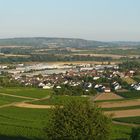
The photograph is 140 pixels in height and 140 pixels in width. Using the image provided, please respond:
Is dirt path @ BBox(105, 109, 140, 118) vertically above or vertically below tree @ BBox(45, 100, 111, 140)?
below

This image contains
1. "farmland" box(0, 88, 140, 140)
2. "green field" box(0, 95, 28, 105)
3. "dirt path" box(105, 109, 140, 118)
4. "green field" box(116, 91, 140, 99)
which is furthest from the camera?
"green field" box(116, 91, 140, 99)

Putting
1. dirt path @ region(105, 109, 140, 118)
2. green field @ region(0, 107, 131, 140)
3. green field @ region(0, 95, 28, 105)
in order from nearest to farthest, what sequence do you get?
green field @ region(0, 107, 131, 140)
dirt path @ region(105, 109, 140, 118)
green field @ region(0, 95, 28, 105)

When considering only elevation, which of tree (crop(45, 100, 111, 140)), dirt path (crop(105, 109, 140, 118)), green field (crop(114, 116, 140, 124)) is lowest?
dirt path (crop(105, 109, 140, 118))

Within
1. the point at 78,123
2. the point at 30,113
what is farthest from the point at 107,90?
the point at 78,123

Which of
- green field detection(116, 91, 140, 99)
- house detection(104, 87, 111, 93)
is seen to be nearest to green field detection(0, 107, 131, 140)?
green field detection(116, 91, 140, 99)

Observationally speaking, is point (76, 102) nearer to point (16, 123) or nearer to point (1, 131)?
point (1, 131)

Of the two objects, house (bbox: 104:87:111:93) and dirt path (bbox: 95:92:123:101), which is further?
house (bbox: 104:87:111:93)

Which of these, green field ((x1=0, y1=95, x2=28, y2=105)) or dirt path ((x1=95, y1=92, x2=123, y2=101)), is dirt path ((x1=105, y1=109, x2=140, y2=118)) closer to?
dirt path ((x1=95, y1=92, x2=123, y2=101))
